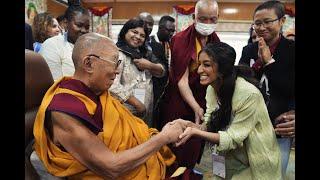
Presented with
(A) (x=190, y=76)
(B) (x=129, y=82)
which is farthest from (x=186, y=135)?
(A) (x=190, y=76)

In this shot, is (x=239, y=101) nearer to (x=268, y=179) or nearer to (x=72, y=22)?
(x=268, y=179)

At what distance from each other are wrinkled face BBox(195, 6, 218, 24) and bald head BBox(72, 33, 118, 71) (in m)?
0.95

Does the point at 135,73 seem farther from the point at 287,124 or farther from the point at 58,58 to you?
the point at 287,124

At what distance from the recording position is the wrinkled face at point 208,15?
2148 mm

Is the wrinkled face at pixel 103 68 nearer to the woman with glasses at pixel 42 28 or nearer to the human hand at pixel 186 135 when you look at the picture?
the human hand at pixel 186 135

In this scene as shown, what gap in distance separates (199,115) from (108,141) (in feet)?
2.98

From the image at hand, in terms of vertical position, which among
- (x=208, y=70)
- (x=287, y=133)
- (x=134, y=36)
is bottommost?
(x=287, y=133)

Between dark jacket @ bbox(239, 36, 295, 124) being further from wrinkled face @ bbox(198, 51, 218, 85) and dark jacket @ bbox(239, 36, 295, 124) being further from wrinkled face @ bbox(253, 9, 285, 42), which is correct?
wrinkled face @ bbox(198, 51, 218, 85)

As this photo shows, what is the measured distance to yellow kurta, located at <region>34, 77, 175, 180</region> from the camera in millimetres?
1260

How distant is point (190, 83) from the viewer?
2.28 metres

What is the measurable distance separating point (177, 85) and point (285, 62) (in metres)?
0.81

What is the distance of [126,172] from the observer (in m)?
1.31

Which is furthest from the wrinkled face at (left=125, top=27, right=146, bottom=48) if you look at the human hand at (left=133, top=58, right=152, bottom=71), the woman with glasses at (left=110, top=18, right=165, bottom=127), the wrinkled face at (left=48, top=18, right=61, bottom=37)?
the wrinkled face at (left=48, top=18, right=61, bottom=37)
